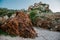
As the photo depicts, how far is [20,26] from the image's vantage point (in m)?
2.96

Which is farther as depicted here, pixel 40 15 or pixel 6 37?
pixel 40 15

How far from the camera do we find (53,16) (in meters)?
3.09

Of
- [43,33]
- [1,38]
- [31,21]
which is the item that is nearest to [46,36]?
[43,33]

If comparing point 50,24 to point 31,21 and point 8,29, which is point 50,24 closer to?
point 31,21

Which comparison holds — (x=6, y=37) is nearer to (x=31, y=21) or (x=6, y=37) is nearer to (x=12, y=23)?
(x=12, y=23)

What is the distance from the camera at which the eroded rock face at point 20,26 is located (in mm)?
2928

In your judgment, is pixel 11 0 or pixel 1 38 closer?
pixel 1 38

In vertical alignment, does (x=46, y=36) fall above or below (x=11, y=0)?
below

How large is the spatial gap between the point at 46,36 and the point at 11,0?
3.09 ft

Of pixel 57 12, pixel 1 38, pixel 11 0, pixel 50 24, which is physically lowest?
pixel 1 38

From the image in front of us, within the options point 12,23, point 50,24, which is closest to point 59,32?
point 50,24

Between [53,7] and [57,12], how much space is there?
124 mm

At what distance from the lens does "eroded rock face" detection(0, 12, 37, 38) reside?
2.93 metres

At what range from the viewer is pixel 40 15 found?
3.10 meters
